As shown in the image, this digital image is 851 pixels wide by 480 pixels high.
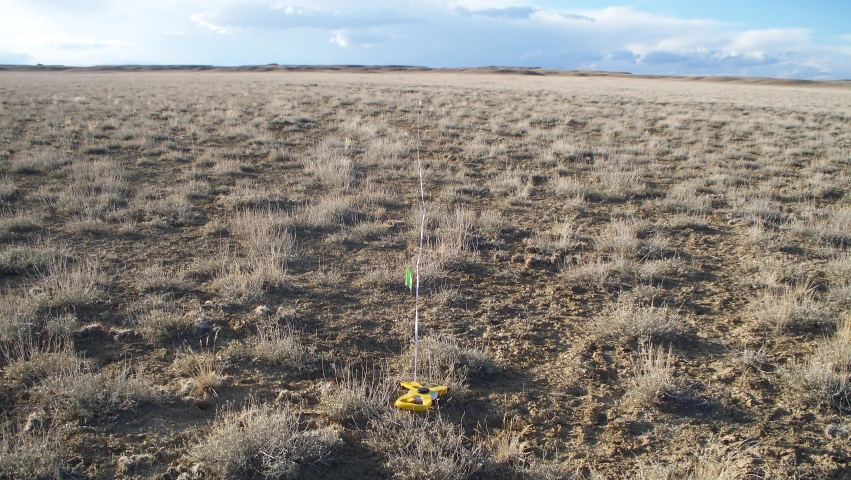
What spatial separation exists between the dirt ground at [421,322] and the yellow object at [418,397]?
0.11m

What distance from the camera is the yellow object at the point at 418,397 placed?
3.01 m

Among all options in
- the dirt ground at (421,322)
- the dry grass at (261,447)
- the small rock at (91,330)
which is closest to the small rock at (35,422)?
the dirt ground at (421,322)

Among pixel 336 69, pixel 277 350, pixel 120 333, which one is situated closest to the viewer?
pixel 277 350

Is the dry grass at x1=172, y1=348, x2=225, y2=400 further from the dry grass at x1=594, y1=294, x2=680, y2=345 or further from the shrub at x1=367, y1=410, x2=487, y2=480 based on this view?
the dry grass at x1=594, y1=294, x2=680, y2=345

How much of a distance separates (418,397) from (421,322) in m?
1.31

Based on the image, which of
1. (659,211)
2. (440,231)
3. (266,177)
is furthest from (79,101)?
(659,211)

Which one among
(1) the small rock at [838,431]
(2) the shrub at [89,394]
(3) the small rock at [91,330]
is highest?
(3) the small rock at [91,330]

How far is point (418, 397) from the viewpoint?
306 centimetres

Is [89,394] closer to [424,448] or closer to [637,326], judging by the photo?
[424,448]

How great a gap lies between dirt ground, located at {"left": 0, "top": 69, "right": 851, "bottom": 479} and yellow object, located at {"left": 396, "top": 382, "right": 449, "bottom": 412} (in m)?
0.11

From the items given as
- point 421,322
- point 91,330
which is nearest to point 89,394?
point 91,330

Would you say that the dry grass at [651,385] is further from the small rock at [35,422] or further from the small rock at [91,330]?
the small rock at [91,330]

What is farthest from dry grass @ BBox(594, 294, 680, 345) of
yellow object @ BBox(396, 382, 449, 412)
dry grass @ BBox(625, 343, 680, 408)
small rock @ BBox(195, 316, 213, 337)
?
small rock @ BBox(195, 316, 213, 337)

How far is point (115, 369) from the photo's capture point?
3.47 metres
